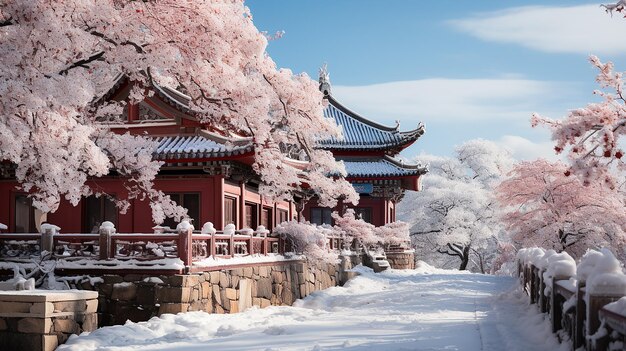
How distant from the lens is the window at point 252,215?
86.3 ft

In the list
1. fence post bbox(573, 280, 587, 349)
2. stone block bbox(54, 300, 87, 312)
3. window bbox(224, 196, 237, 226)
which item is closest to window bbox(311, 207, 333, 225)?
window bbox(224, 196, 237, 226)

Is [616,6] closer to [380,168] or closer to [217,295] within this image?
[217,295]

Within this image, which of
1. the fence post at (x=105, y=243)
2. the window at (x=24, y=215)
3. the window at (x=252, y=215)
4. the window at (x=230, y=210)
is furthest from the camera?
the window at (x=252, y=215)

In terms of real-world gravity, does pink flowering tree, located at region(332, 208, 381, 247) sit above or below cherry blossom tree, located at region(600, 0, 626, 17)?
below

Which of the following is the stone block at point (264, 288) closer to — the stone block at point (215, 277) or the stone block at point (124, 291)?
the stone block at point (215, 277)

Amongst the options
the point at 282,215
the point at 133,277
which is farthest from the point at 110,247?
the point at 282,215

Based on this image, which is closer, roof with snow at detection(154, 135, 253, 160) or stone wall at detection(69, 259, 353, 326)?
stone wall at detection(69, 259, 353, 326)

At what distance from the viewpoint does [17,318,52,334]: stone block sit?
477 inches

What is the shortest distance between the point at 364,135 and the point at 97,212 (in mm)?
23405

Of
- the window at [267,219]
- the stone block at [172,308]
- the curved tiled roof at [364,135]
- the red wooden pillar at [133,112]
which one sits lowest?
the stone block at [172,308]

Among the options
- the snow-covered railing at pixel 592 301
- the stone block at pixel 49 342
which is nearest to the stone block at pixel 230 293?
the stone block at pixel 49 342

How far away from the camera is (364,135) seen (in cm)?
4412

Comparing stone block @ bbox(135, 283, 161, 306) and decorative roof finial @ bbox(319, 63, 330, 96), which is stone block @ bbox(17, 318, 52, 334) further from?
decorative roof finial @ bbox(319, 63, 330, 96)

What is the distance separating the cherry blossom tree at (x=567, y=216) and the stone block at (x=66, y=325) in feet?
60.6
